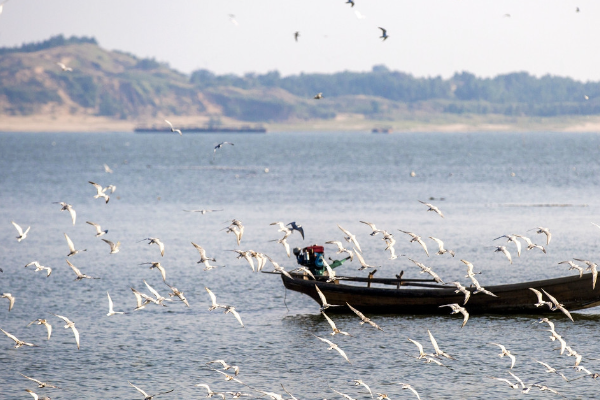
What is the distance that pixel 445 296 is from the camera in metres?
34.5

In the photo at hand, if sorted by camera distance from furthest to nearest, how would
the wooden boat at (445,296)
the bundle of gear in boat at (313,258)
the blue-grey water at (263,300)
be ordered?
the bundle of gear in boat at (313,258) < the wooden boat at (445,296) < the blue-grey water at (263,300)

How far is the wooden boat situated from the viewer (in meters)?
33.9

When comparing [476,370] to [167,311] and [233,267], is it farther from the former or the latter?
[233,267]

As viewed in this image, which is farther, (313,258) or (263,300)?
(263,300)

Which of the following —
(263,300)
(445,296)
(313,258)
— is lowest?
(263,300)

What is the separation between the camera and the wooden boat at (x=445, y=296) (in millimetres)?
33875

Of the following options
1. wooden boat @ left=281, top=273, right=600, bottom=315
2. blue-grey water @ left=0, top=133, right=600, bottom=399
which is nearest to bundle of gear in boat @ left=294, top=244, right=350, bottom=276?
wooden boat @ left=281, top=273, right=600, bottom=315

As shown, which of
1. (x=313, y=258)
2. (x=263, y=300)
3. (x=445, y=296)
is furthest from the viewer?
(x=263, y=300)

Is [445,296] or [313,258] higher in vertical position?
[313,258]

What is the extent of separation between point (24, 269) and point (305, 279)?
63.1ft

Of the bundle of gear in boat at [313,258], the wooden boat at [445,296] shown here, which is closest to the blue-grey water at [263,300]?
the wooden boat at [445,296]

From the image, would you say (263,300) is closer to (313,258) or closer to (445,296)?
(313,258)

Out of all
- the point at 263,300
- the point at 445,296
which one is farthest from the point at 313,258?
the point at 445,296

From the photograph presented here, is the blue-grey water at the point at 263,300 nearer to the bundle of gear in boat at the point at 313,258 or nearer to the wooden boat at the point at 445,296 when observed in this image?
the wooden boat at the point at 445,296
